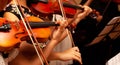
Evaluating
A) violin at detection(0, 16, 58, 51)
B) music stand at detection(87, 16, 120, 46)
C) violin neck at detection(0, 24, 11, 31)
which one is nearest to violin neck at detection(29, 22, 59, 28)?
violin at detection(0, 16, 58, 51)

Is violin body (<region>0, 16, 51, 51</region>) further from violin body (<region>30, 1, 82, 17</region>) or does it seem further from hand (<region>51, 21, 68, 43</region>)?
violin body (<region>30, 1, 82, 17</region>)

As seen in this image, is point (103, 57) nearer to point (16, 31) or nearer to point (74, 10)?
point (74, 10)

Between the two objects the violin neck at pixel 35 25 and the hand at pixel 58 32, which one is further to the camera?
the hand at pixel 58 32

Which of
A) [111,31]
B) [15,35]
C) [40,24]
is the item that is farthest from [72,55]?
[111,31]

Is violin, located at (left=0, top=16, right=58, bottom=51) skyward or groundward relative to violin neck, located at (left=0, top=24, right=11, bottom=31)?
groundward

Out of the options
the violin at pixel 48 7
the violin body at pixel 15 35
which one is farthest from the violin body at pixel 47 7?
the violin body at pixel 15 35

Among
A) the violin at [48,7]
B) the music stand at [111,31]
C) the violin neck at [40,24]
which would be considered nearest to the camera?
the violin neck at [40,24]

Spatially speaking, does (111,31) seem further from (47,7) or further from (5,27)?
(5,27)

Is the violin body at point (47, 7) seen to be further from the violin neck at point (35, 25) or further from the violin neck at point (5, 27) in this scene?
the violin neck at point (5, 27)

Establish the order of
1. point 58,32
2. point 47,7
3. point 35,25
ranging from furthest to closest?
point 47,7 → point 58,32 → point 35,25

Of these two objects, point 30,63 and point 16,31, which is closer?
point 16,31

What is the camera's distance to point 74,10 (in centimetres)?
214

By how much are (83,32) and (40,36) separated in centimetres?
153

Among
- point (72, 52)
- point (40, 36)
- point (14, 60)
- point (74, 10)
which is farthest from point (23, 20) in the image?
point (74, 10)
